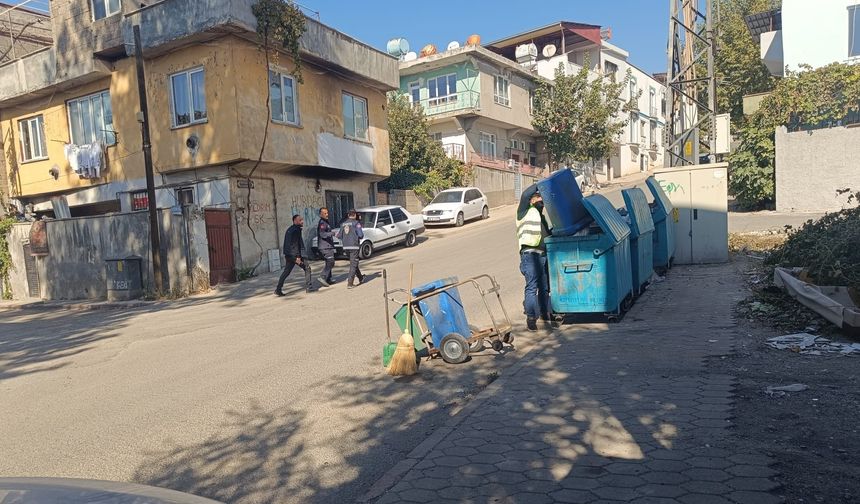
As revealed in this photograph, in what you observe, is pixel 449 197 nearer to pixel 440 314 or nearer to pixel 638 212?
pixel 638 212

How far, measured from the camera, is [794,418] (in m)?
4.05

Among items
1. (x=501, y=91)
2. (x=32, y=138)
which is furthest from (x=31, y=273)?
(x=501, y=91)

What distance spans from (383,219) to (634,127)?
129 ft

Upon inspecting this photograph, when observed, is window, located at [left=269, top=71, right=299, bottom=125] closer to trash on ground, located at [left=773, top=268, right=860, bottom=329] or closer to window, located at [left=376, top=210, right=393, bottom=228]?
window, located at [left=376, top=210, right=393, bottom=228]

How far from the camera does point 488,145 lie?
1387 inches

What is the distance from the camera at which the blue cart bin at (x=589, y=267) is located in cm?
729

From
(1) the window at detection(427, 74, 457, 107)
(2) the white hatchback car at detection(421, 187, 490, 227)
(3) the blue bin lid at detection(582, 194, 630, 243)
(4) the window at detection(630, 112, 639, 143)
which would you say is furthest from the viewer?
(4) the window at detection(630, 112, 639, 143)

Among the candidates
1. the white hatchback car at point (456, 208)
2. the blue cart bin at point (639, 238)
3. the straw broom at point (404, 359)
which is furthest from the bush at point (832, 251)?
the white hatchback car at point (456, 208)

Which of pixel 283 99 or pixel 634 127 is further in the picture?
pixel 634 127

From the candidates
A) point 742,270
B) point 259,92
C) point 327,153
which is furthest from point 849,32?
point 259,92

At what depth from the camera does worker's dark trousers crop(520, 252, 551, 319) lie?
752 cm

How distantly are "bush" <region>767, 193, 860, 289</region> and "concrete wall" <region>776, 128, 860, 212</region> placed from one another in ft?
42.1

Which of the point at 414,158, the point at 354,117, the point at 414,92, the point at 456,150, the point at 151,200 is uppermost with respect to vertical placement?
the point at 414,92

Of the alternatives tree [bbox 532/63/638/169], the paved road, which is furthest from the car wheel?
tree [bbox 532/63/638/169]
